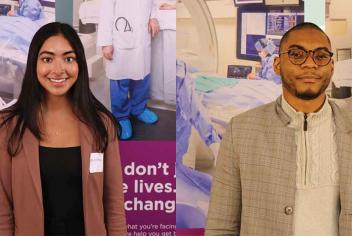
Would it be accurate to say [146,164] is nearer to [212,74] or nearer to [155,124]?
[155,124]

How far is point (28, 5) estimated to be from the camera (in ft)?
9.61

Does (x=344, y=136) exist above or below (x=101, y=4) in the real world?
below

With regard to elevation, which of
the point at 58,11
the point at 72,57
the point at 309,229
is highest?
the point at 58,11

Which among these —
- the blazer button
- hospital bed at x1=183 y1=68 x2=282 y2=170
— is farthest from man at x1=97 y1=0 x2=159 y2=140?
the blazer button

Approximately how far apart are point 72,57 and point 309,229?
1.16 m

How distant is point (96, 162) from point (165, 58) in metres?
1.19

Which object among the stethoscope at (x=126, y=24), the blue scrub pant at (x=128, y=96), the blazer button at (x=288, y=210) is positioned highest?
the stethoscope at (x=126, y=24)

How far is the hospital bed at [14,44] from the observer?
292 cm

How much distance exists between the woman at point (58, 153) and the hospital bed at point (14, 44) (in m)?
1.02

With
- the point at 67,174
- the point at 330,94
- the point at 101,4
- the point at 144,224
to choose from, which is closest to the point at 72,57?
the point at 67,174

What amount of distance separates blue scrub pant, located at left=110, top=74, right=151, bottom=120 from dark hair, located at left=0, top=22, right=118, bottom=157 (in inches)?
35.6

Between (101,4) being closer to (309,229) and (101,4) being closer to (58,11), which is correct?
(58,11)

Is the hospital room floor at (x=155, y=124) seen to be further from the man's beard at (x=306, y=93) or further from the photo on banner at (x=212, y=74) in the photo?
the man's beard at (x=306, y=93)

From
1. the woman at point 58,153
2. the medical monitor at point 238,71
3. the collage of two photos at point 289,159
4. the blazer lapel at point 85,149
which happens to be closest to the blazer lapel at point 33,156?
the woman at point 58,153
